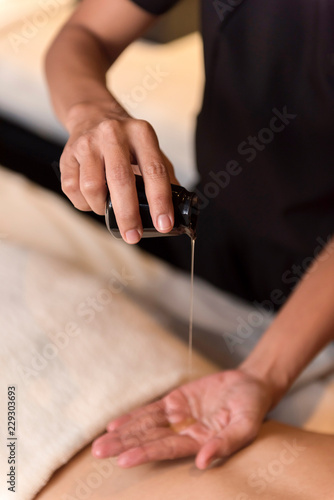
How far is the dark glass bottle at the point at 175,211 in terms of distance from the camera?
2.15ft

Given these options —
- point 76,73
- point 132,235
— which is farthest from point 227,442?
point 76,73

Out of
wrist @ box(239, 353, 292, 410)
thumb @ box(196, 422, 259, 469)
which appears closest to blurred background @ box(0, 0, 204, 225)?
wrist @ box(239, 353, 292, 410)

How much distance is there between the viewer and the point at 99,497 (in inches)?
33.6

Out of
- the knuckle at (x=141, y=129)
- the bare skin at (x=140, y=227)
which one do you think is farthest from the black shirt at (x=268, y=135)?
the knuckle at (x=141, y=129)

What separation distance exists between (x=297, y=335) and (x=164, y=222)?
1.75ft

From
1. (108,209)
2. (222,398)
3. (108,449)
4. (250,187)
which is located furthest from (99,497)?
(250,187)

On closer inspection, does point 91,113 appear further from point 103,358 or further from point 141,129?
point 103,358

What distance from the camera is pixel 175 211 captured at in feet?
2.18

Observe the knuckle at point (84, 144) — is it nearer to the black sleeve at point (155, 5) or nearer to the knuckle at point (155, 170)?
the knuckle at point (155, 170)

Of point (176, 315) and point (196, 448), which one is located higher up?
point (196, 448)

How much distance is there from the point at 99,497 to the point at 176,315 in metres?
0.54

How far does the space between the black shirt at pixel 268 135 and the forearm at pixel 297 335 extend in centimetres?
15

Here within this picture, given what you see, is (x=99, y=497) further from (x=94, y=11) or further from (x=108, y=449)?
(x=94, y=11)

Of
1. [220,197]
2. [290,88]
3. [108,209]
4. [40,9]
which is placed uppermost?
[290,88]
